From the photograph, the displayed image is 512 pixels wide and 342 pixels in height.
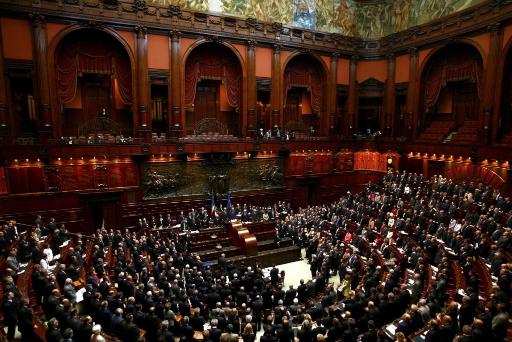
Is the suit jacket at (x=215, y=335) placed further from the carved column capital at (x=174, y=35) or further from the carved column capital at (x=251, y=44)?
the carved column capital at (x=251, y=44)

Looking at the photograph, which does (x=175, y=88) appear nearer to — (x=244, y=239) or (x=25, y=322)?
(x=244, y=239)

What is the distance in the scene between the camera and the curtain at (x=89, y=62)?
16.0 metres

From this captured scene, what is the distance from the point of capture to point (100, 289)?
7973 mm

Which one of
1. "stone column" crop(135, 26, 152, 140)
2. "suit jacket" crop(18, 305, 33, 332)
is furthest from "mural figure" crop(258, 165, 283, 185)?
"suit jacket" crop(18, 305, 33, 332)

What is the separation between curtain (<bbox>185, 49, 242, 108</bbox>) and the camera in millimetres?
18750

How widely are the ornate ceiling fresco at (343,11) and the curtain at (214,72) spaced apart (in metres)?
2.36

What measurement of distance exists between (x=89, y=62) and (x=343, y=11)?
50.7 ft

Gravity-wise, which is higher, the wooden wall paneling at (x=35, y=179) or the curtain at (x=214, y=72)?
the curtain at (x=214, y=72)

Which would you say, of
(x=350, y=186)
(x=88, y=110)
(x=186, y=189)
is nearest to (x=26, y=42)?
(x=88, y=110)

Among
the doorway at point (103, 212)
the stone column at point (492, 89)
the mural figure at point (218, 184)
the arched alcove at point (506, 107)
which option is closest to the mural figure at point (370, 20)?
the stone column at point (492, 89)

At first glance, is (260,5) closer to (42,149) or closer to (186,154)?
(186,154)

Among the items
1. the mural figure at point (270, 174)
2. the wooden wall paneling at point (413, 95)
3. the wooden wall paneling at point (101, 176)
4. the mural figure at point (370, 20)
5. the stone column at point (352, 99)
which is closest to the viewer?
the wooden wall paneling at point (101, 176)

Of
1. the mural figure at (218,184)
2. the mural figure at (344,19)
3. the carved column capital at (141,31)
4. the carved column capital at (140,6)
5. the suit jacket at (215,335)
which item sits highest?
the mural figure at (344,19)

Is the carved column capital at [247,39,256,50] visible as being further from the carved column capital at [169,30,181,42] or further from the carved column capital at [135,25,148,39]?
the carved column capital at [135,25,148,39]
